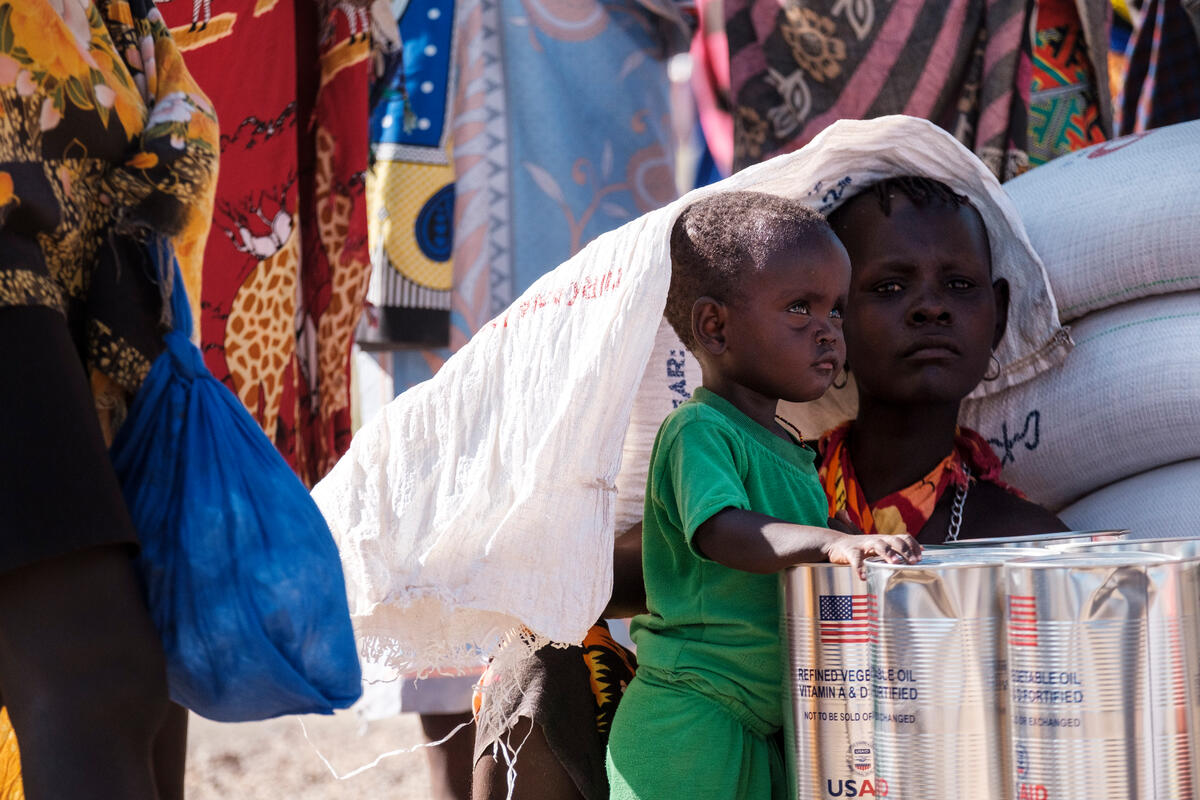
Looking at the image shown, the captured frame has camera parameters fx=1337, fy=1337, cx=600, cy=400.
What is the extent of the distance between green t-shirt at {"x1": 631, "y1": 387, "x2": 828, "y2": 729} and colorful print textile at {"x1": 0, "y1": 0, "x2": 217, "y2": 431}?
0.71 m

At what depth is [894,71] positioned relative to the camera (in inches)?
122

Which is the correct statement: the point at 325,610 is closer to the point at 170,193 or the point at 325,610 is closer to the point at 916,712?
the point at 170,193

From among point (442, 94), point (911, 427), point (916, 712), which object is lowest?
point (916, 712)

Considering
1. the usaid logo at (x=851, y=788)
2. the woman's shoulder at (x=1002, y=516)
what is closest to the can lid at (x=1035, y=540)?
the usaid logo at (x=851, y=788)

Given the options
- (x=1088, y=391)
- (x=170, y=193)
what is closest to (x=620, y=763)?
(x=170, y=193)

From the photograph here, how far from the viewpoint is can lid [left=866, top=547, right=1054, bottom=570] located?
Result: 138 centimetres

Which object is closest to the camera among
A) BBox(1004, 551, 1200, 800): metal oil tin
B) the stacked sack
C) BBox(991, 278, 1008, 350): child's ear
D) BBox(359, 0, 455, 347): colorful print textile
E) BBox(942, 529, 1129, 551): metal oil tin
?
BBox(1004, 551, 1200, 800): metal oil tin

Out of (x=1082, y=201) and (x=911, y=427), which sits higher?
(x=1082, y=201)

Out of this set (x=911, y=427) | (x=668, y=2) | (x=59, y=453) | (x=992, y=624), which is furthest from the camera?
(x=668, y=2)

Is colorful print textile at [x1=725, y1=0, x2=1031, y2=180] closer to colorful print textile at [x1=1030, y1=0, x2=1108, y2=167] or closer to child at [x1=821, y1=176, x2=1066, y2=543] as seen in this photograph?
Answer: colorful print textile at [x1=1030, y1=0, x2=1108, y2=167]

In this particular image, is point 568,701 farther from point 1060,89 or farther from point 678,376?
point 1060,89

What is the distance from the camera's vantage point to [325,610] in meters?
1.62

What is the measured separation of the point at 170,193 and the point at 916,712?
114cm

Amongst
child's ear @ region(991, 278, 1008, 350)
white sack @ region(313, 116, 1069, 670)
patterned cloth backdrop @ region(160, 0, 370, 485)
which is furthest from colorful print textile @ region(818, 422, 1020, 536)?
patterned cloth backdrop @ region(160, 0, 370, 485)
